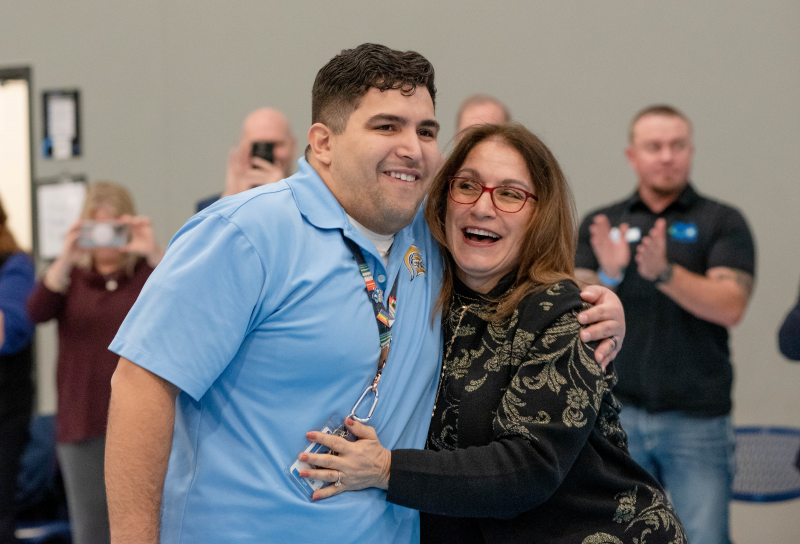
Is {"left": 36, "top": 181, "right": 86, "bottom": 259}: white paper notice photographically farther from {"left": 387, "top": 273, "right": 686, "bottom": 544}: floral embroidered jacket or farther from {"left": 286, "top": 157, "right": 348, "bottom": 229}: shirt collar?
{"left": 387, "top": 273, "right": 686, "bottom": 544}: floral embroidered jacket

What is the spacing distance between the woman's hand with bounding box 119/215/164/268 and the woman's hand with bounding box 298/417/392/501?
2.25 meters

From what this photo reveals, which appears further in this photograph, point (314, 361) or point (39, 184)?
point (39, 184)

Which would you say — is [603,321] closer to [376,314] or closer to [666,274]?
[376,314]

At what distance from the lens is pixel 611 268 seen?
3227 mm

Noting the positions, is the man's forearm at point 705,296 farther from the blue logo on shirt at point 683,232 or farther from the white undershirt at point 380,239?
the white undershirt at point 380,239

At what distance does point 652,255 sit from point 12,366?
9.33 feet

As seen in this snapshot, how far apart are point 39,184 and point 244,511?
428cm

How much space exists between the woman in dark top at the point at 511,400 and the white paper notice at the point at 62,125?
155 inches

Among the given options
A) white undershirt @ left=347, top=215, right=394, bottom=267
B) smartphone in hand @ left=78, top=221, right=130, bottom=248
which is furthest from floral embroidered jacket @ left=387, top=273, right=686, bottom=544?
smartphone in hand @ left=78, top=221, right=130, bottom=248

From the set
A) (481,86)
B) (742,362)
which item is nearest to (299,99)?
(481,86)

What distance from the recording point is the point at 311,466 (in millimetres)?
1460

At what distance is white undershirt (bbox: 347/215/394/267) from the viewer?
5.51 ft

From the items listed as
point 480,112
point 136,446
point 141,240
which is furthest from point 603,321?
point 141,240

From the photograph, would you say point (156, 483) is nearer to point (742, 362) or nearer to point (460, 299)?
point (460, 299)
